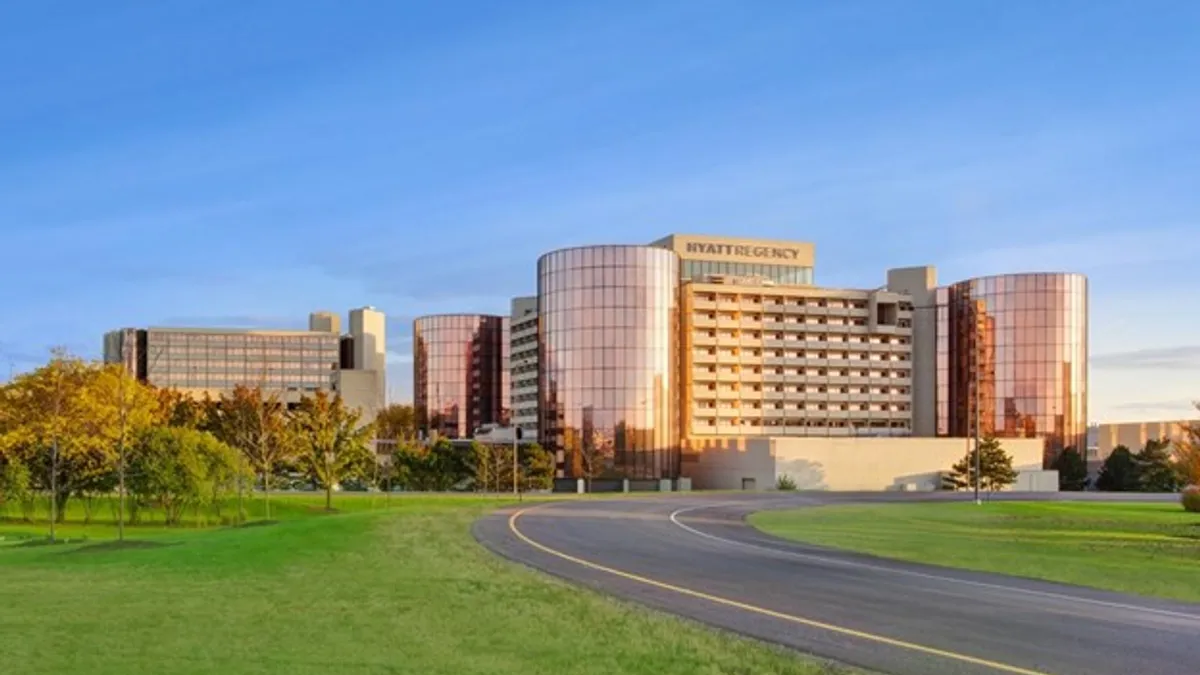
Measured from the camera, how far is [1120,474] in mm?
119750

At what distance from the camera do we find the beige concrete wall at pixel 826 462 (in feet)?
344

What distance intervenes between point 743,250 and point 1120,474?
60.0 m

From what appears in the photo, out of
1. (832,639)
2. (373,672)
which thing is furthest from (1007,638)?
(373,672)

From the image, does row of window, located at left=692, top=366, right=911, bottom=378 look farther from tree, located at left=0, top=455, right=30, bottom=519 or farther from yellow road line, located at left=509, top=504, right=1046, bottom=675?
yellow road line, located at left=509, top=504, right=1046, bottom=675

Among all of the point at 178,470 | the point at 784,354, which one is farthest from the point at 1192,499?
the point at 784,354

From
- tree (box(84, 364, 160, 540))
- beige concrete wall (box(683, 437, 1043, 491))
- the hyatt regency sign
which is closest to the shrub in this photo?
beige concrete wall (box(683, 437, 1043, 491))

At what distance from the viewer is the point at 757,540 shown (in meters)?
36.0

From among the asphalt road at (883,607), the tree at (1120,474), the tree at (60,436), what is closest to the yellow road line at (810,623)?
the asphalt road at (883,607)

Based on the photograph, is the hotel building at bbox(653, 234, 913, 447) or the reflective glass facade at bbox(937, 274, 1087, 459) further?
the reflective glass facade at bbox(937, 274, 1087, 459)

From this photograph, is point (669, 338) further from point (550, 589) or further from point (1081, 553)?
point (550, 589)

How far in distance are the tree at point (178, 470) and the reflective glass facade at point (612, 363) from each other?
56406 mm

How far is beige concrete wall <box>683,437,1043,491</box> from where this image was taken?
104750 mm

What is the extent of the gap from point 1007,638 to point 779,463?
88.8 m

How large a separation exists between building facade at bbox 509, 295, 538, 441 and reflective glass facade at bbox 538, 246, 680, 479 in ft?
87.6
